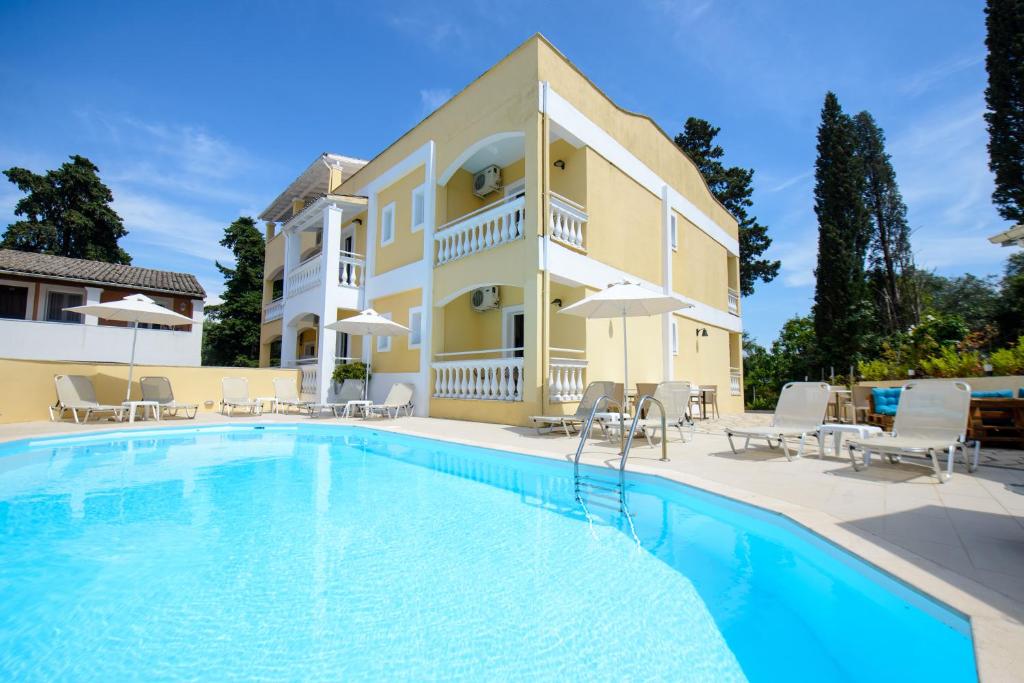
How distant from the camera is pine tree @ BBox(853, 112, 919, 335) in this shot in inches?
1099

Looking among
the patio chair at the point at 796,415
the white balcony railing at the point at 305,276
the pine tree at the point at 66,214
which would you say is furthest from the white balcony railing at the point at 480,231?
the pine tree at the point at 66,214

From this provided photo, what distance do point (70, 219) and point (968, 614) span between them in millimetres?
41866

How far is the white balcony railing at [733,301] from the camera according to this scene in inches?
748

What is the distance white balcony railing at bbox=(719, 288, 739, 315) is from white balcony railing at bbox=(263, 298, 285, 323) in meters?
17.5

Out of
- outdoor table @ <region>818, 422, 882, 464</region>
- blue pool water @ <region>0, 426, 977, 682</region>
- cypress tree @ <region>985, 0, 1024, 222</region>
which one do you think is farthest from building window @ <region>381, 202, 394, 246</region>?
cypress tree @ <region>985, 0, 1024, 222</region>

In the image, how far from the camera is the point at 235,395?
12398 millimetres

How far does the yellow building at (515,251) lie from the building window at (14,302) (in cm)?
1162

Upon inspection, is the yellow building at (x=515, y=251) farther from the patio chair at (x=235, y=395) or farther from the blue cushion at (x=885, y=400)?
the blue cushion at (x=885, y=400)

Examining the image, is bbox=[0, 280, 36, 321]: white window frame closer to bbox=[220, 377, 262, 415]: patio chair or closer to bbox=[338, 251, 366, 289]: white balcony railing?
bbox=[220, 377, 262, 415]: patio chair

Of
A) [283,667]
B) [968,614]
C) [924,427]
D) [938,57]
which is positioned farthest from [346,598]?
[938,57]

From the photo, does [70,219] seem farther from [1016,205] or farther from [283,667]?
[1016,205]

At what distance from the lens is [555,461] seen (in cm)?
585

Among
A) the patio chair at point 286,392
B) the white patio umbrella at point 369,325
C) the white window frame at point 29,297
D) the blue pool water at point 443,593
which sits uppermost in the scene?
the white window frame at point 29,297

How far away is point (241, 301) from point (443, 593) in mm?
27421
